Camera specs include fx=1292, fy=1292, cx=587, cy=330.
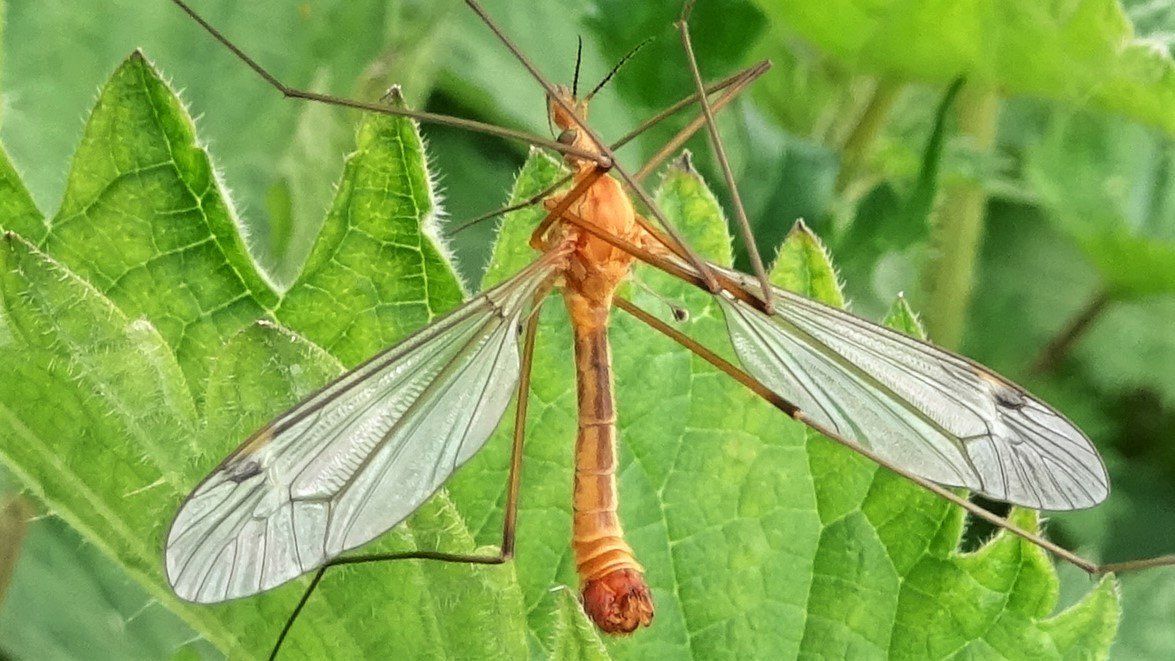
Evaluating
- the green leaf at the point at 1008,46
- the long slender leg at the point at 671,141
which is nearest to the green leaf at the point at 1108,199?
the green leaf at the point at 1008,46

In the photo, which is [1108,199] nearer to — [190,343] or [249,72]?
[249,72]

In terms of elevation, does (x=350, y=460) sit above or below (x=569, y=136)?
below

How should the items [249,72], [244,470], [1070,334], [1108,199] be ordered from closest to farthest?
[244,470] < [249,72] < [1108,199] < [1070,334]

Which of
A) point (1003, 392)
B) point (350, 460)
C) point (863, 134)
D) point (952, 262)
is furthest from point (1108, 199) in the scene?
point (350, 460)

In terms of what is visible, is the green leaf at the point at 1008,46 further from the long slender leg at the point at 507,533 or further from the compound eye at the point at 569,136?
the long slender leg at the point at 507,533

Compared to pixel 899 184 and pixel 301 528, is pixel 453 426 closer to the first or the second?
pixel 301 528
